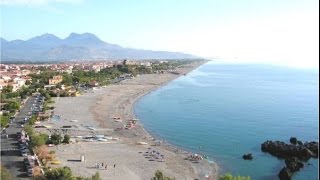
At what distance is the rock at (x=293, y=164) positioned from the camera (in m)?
20.1

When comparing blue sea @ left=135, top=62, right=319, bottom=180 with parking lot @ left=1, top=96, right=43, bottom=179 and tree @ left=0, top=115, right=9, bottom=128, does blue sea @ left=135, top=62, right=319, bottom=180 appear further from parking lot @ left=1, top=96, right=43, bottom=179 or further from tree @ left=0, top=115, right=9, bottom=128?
tree @ left=0, top=115, right=9, bottom=128

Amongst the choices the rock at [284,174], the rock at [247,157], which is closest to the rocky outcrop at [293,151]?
the rock at [284,174]

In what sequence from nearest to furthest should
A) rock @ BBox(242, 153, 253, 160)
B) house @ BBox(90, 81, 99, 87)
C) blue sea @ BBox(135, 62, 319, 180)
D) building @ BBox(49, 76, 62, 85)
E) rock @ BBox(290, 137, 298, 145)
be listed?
blue sea @ BBox(135, 62, 319, 180) → rock @ BBox(242, 153, 253, 160) → rock @ BBox(290, 137, 298, 145) → building @ BBox(49, 76, 62, 85) → house @ BBox(90, 81, 99, 87)

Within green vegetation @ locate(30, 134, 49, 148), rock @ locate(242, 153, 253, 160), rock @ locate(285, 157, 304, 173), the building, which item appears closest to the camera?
rock @ locate(285, 157, 304, 173)

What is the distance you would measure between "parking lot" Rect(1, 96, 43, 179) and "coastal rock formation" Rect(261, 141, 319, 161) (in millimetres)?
12604

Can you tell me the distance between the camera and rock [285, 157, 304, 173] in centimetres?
2006

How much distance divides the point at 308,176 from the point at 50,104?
24177mm

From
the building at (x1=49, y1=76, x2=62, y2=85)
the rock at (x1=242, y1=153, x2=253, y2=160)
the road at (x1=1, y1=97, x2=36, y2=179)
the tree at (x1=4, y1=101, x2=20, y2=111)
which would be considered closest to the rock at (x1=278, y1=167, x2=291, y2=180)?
the rock at (x1=242, y1=153, x2=253, y2=160)

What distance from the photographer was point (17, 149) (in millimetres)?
20375

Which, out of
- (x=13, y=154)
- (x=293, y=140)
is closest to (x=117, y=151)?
(x=13, y=154)

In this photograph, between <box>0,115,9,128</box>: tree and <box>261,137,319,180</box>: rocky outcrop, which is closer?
Result: <box>261,137,319,180</box>: rocky outcrop

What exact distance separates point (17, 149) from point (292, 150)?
14.0 meters

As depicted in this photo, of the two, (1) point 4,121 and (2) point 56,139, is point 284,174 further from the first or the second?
(1) point 4,121

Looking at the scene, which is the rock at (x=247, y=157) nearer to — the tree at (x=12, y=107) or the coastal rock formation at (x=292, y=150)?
the coastal rock formation at (x=292, y=150)
